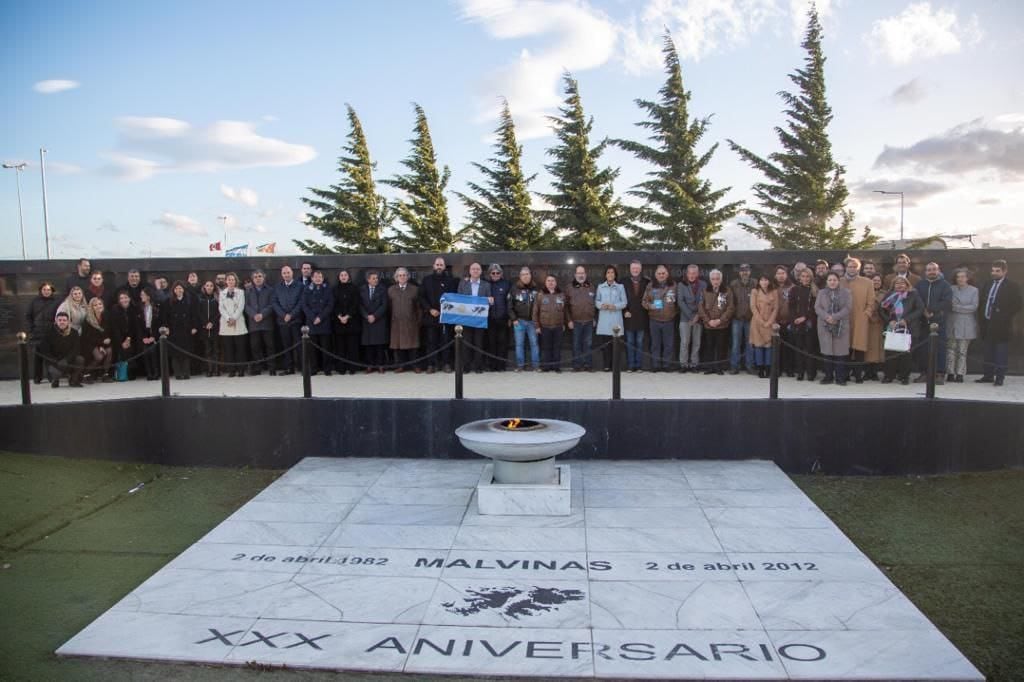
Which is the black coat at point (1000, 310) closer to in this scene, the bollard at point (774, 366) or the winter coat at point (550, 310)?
the bollard at point (774, 366)

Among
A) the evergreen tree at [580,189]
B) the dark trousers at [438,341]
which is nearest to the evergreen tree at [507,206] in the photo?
the evergreen tree at [580,189]

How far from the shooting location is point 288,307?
12398 mm

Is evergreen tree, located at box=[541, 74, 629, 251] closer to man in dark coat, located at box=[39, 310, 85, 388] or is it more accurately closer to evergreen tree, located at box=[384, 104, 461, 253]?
evergreen tree, located at box=[384, 104, 461, 253]

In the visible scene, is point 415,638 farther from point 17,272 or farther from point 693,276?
point 17,272

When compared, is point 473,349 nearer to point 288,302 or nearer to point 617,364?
point 288,302

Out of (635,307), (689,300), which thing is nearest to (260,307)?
(635,307)

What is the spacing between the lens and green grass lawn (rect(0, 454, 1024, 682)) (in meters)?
5.16

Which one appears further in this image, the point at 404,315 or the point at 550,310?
the point at 404,315

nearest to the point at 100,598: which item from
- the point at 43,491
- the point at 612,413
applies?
the point at 43,491

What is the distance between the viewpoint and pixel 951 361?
1170 centimetres

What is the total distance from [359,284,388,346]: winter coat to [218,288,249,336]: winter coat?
6.32 ft

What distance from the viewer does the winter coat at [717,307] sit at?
1202cm

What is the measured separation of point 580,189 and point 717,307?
20.0 metres

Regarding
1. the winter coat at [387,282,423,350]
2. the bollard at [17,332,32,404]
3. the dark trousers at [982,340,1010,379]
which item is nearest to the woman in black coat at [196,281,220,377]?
the bollard at [17,332,32,404]
